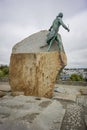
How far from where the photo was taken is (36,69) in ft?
29.3

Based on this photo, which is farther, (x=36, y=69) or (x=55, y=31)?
(x=55, y=31)

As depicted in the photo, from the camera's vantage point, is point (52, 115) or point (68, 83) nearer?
point (52, 115)

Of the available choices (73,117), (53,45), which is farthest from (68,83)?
(73,117)

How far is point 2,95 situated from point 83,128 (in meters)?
4.60

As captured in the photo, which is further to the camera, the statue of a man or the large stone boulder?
the statue of a man

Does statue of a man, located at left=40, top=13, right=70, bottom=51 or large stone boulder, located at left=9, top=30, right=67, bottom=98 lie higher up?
statue of a man, located at left=40, top=13, right=70, bottom=51

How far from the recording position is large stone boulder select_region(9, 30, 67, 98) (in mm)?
8805

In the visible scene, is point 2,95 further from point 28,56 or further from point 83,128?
point 83,128

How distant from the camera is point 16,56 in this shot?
9.26 meters

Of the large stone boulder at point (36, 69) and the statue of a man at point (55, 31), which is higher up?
the statue of a man at point (55, 31)

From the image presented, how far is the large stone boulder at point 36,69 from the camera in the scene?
8.80 meters

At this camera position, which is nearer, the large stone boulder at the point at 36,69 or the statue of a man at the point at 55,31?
the large stone boulder at the point at 36,69

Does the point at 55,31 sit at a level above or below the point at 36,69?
above

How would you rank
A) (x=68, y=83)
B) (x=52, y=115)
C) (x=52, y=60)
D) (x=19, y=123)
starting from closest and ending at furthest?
(x=19, y=123) → (x=52, y=115) → (x=52, y=60) → (x=68, y=83)
